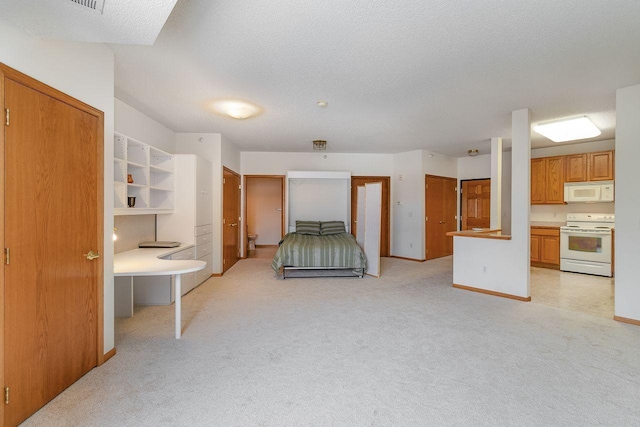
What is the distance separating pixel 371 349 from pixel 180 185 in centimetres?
345

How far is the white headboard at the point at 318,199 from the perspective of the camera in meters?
6.94

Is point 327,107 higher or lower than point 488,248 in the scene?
higher

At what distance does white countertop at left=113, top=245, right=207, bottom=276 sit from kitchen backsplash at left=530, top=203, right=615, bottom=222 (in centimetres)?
672

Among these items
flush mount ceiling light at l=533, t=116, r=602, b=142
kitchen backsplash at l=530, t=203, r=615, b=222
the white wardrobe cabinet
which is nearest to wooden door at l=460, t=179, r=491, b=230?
kitchen backsplash at l=530, t=203, r=615, b=222

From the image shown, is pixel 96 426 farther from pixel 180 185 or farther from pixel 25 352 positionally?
pixel 180 185

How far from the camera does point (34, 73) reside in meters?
1.72

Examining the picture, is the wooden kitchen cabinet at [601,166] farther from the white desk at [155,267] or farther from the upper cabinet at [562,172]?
the white desk at [155,267]

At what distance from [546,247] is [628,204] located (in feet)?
9.97

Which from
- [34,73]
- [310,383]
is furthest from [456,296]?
[34,73]

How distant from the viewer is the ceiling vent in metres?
1.44

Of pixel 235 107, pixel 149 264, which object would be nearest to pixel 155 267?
pixel 149 264

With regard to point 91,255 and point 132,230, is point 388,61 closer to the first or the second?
Result: point 91,255

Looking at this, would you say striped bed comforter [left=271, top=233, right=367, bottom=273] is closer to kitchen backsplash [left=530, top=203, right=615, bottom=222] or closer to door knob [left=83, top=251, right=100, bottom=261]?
door knob [left=83, top=251, right=100, bottom=261]

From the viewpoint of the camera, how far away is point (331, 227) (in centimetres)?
646
